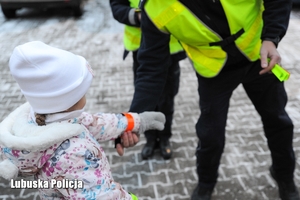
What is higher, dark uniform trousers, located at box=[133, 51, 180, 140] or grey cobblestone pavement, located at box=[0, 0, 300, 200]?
dark uniform trousers, located at box=[133, 51, 180, 140]

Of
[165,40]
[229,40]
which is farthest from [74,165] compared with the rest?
[229,40]

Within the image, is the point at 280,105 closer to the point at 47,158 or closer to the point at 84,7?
the point at 47,158

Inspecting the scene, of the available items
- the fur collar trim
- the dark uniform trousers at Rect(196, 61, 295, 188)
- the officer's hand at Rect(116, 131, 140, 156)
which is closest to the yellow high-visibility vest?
the dark uniform trousers at Rect(196, 61, 295, 188)

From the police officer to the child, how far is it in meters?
0.56

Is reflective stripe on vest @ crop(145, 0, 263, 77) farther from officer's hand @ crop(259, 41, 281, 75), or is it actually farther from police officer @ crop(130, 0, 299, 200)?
officer's hand @ crop(259, 41, 281, 75)

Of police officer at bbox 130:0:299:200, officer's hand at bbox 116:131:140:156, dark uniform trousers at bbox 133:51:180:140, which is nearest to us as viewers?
officer's hand at bbox 116:131:140:156

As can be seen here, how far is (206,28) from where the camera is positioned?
1.79 metres

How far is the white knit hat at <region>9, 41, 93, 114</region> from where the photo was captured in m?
1.27

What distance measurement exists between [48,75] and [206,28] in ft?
2.86

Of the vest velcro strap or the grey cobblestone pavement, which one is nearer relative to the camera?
the vest velcro strap

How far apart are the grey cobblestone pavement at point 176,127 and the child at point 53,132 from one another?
133cm

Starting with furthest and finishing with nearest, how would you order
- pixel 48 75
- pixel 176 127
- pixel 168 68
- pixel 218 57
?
pixel 176 127 < pixel 168 68 < pixel 218 57 < pixel 48 75

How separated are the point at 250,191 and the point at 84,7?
290 inches

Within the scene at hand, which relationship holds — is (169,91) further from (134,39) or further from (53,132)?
(53,132)
